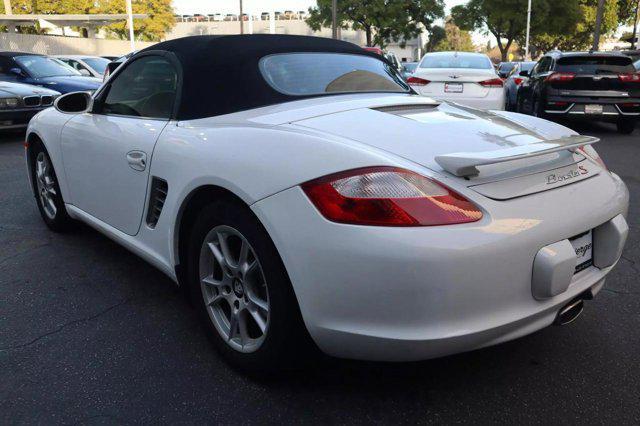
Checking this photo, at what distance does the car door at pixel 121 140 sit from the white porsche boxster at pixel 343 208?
18 millimetres

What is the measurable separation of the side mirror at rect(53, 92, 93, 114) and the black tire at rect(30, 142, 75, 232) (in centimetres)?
54

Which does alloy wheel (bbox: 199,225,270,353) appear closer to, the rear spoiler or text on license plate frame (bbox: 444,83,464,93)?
the rear spoiler

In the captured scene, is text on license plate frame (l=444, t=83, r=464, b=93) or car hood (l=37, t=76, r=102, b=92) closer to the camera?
text on license plate frame (l=444, t=83, r=464, b=93)

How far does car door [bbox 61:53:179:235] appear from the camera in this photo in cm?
279

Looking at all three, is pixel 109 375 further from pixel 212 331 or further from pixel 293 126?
pixel 293 126

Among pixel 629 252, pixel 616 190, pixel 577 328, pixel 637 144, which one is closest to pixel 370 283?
pixel 616 190

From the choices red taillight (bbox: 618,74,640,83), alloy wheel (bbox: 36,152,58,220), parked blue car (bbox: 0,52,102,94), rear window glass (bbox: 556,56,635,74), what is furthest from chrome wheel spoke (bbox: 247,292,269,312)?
parked blue car (bbox: 0,52,102,94)

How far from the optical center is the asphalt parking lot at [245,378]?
2.14 metres

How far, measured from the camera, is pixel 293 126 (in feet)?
7.33

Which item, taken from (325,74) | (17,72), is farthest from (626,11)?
(325,74)

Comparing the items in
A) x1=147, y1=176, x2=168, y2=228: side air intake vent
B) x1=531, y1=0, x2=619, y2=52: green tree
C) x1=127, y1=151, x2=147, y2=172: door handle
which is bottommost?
x1=147, y1=176, x2=168, y2=228: side air intake vent

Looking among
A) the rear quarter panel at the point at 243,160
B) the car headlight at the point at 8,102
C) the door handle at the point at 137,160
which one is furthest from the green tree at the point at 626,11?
the rear quarter panel at the point at 243,160

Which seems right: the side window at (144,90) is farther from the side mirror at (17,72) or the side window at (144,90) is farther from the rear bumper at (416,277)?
the side mirror at (17,72)

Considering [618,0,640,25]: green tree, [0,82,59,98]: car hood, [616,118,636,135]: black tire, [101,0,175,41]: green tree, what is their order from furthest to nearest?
[101,0,175,41]: green tree
[618,0,640,25]: green tree
[616,118,636,135]: black tire
[0,82,59,98]: car hood
